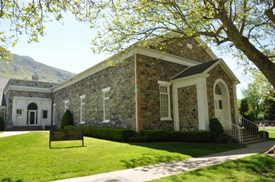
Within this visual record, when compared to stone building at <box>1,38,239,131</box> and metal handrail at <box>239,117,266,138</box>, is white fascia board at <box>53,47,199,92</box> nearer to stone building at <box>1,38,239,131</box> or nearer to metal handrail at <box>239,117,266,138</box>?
stone building at <box>1,38,239,131</box>

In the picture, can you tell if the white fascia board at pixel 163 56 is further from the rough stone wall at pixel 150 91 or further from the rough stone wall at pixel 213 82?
the rough stone wall at pixel 213 82

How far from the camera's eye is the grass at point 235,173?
5.01m

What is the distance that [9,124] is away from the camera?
2470cm

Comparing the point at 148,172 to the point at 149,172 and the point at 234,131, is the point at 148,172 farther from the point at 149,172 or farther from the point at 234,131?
the point at 234,131

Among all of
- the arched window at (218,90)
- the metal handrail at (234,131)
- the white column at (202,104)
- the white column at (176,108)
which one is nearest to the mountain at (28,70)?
the white column at (176,108)

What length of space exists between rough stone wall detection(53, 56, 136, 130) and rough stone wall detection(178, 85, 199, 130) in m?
3.29

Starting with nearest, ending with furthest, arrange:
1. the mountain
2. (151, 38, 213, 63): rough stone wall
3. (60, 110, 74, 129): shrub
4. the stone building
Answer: the stone building → (151, 38, 213, 63): rough stone wall → (60, 110, 74, 129): shrub → the mountain

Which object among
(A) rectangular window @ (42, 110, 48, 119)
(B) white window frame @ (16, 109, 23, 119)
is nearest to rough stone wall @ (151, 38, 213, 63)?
(A) rectangular window @ (42, 110, 48, 119)

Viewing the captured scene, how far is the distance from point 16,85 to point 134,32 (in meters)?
23.1

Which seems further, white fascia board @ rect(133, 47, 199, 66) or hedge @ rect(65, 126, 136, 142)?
white fascia board @ rect(133, 47, 199, 66)

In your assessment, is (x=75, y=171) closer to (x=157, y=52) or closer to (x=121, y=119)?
(x=121, y=119)

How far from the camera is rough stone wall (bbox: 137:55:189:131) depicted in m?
12.8

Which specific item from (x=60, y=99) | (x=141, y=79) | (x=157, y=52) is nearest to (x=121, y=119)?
(x=141, y=79)

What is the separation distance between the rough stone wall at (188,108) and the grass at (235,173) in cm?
603
